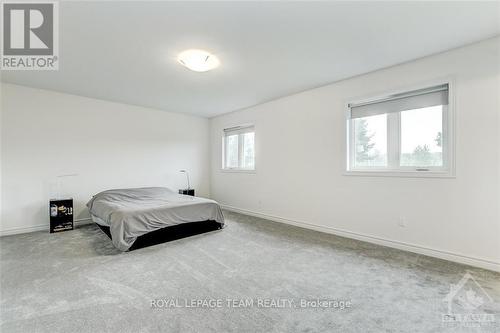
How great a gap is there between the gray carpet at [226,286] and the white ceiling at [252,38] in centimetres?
240

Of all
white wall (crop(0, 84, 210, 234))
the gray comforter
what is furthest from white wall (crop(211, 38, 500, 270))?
white wall (crop(0, 84, 210, 234))

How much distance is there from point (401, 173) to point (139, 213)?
11.4 feet

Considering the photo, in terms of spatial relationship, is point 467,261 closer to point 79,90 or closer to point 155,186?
point 155,186

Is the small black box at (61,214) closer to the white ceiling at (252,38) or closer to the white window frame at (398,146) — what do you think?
the white ceiling at (252,38)

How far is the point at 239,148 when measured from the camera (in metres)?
5.65

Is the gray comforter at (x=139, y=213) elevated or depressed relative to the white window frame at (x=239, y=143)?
depressed

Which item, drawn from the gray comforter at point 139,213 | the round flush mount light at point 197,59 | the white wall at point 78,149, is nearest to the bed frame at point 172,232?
the gray comforter at point 139,213

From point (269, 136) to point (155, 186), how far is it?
111 inches

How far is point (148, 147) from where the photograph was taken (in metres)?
5.23

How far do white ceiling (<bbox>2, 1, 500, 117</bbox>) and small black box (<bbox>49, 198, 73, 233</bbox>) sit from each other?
6.34ft

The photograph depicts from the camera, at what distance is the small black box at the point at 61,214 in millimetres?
3797

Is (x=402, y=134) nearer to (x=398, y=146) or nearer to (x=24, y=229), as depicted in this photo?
(x=398, y=146)

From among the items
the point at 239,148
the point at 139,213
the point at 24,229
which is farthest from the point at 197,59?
the point at 24,229

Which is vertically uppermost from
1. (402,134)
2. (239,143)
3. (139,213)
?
(239,143)
